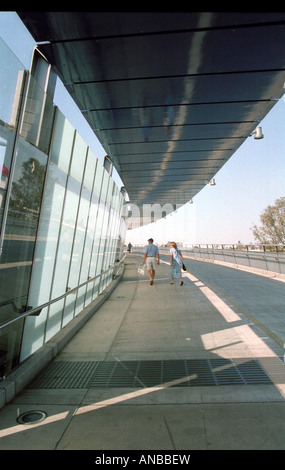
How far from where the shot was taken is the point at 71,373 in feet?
14.6

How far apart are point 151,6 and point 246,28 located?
3065 mm

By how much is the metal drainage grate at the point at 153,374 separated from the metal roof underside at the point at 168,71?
4438 millimetres

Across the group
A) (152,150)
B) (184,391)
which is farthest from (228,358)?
(152,150)

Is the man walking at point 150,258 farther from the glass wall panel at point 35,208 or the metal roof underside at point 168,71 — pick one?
the glass wall panel at point 35,208

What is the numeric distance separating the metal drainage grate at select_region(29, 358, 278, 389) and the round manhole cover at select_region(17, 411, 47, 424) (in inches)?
26.3

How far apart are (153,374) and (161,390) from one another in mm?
486

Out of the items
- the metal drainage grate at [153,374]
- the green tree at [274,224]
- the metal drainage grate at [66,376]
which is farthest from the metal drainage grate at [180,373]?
the green tree at [274,224]

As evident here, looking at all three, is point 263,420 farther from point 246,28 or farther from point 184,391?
point 246,28

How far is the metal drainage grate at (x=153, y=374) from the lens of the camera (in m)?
4.00

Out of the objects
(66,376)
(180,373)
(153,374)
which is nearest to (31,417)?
(66,376)

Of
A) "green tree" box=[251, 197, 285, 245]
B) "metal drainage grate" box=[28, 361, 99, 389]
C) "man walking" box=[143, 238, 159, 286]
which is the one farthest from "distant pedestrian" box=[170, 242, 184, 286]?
"green tree" box=[251, 197, 285, 245]

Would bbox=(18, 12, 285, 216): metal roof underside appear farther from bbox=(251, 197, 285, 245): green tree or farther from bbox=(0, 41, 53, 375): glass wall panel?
bbox=(251, 197, 285, 245): green tree

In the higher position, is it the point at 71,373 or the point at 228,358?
the point at 228,358

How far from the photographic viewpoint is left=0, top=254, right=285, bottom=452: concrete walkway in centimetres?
280
